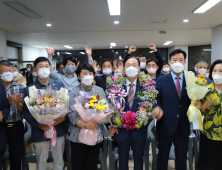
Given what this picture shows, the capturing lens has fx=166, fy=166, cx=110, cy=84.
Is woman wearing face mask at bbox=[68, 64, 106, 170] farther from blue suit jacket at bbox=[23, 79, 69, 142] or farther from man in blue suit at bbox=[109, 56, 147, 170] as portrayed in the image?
man in blue suit at bbox=[109, 56, 147, 170]

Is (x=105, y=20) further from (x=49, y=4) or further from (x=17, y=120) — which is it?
(x=17, y=120)

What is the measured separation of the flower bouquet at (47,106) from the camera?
1820mm

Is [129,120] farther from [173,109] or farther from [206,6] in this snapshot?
[206,6]

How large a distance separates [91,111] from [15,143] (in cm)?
130

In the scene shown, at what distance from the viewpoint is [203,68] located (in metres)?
4.26

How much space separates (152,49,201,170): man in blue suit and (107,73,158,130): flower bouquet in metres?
0.11

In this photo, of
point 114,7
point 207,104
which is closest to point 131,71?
point 207,104

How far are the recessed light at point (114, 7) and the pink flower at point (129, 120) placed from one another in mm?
3570

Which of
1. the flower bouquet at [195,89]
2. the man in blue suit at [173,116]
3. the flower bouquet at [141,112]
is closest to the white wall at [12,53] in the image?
the flower bouquet at [141,112]

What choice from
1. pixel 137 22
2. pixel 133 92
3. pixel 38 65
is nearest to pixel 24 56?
pixel 137 22

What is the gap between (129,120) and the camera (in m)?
1.96

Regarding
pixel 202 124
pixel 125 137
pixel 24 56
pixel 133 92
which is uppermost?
pixel 24 56

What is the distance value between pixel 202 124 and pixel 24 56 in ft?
38.6

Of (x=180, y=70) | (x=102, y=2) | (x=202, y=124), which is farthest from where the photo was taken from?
(x=102, y=2)
